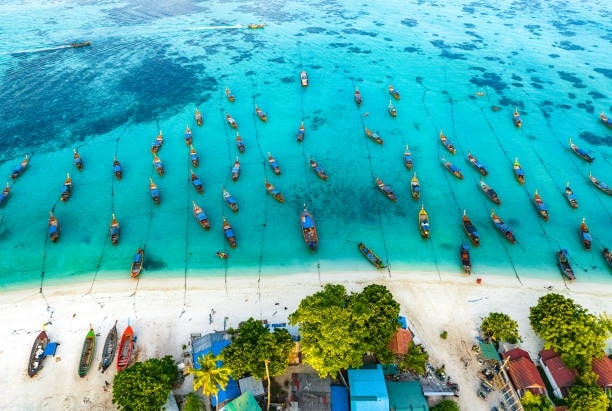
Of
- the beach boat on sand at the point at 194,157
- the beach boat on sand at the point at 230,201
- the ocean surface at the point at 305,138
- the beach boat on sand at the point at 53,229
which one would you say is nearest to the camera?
the ocean surface at the point at 305,138

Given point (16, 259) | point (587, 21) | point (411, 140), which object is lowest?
point (16, 259)

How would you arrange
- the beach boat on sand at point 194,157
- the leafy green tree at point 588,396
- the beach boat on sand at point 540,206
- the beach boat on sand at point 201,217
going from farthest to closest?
the beach boat on sand at point 194,157 < the beach boat on sand at point 540,206 < the beach boat on sand at point 201,217 < the leafy green tree at point 588,396

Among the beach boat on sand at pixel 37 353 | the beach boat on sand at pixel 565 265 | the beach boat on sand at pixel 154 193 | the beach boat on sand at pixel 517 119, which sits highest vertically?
the beach boat on sand at pixel 517 119

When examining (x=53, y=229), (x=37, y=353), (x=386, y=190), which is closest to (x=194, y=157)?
(x=53, y=229)

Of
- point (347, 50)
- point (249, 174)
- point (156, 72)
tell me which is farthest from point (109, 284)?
point (347, 50)

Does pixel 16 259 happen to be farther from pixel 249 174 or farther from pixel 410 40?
pixel 410 40

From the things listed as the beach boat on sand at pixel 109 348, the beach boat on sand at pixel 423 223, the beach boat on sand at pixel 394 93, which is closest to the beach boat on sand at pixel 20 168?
the beach boat on sand at pixel 109 348

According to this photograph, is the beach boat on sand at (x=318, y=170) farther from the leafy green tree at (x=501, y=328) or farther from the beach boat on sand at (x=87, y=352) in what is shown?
the beach boat on sand at (x=87, y=352)

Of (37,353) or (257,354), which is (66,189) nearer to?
(37,353)
